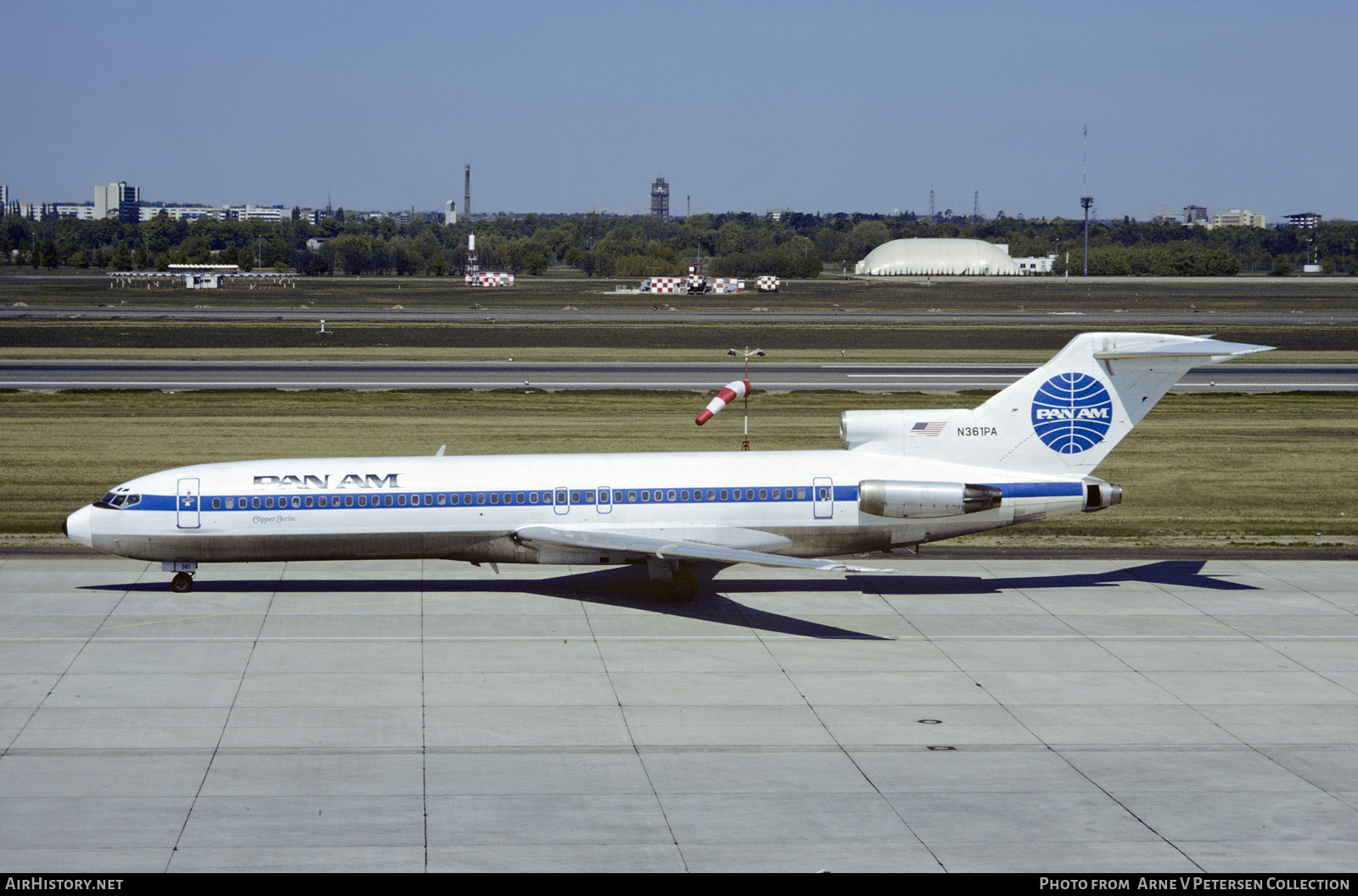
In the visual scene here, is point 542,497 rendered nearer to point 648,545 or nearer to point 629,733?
point 648,545

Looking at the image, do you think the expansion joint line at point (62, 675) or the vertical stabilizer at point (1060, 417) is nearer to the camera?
the expansion joint line at point (62, 675)

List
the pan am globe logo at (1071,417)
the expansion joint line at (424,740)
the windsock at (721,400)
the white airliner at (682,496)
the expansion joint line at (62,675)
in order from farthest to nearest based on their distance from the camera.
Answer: the windsock at (721,400) → the pan am globe logo at (1071,417) → the white airliner at (682,496) → the expansion joint line at (62,675) → the expansion joint line at (424,740)

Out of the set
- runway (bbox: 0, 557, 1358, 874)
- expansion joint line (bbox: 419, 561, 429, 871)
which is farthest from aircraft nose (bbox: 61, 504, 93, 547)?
expansion joint line (bbox: 419, 561, 429, 871)

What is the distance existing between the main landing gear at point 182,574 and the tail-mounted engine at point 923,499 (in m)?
14.7

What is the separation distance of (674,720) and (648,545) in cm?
600

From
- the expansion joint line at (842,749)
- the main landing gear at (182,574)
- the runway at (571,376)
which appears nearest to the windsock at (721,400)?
the expansion joint line at (842,749)

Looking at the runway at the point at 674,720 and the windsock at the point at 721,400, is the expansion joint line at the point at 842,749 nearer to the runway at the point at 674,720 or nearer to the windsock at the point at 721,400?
the runway at the point at 674,720

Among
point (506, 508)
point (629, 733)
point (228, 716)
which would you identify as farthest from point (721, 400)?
point (228, 716)

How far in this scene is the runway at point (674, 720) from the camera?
1599cm

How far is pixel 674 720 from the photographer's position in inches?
811

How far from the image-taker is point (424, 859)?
1539 centimetres

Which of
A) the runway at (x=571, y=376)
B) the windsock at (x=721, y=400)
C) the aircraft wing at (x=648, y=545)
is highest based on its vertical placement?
the windsock at (x=721, y=400)
